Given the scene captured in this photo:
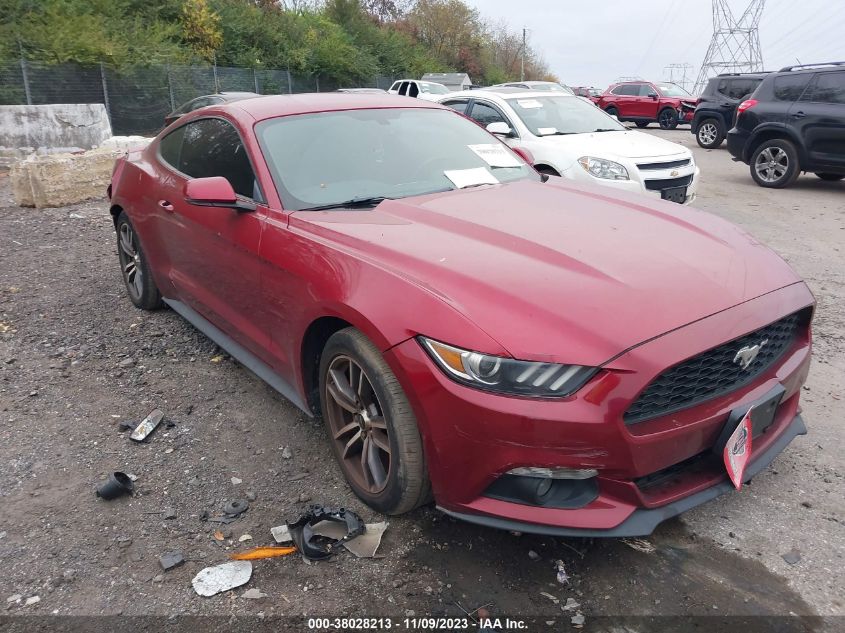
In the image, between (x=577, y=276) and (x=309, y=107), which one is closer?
(x=577, y=276)

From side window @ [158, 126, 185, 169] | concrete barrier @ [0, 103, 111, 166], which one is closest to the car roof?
side window @ [158, 126, 185, 169]

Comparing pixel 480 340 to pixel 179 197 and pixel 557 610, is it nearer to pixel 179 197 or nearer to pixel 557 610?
pixel 557 610

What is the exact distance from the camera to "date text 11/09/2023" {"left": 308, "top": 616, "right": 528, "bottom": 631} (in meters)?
2.21

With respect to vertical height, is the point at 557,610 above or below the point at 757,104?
below

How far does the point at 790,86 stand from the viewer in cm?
1059

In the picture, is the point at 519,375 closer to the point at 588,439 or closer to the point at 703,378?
the point at 588,439

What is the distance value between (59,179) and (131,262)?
192 inches

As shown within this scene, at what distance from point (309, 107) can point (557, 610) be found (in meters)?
2.86

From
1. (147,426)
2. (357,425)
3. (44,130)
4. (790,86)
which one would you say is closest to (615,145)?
(790,86)

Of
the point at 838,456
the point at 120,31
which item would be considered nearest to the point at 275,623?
the point at 838,456

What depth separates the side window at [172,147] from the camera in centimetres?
436

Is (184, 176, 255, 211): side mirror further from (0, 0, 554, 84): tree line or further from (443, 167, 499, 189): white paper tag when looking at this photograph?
(0, 0, 554, 84): tree line

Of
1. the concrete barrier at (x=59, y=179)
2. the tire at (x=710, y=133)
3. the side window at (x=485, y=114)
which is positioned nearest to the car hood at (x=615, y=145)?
the side window at (x=485, y=114)

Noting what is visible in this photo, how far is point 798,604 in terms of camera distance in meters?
2.27
